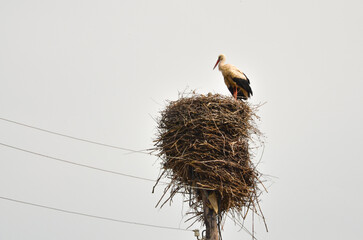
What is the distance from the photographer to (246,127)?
597 centimetres

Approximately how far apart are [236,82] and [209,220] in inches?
133

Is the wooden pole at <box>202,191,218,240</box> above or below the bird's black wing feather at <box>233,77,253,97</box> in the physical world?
below

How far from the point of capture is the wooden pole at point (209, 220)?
530 centimetres

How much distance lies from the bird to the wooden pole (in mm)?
3073

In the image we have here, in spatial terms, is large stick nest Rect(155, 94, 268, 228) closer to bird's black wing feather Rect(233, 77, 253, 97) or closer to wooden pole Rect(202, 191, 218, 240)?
wooden pole Rect(202, 191, 218, 240)

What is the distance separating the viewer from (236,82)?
8047 millimetres

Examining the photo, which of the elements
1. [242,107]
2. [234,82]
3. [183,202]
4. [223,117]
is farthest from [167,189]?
[234,82]

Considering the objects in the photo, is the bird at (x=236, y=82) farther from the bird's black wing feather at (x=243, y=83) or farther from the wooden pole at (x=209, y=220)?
the wooden pole at (x=209, y=220)

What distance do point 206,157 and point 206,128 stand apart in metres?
0.40

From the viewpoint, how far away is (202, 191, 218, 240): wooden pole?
17.4ft

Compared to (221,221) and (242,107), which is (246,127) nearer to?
(242,107)

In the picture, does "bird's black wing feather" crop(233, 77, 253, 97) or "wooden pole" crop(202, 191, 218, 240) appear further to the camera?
"bird's black wing feather" crop(233, 77, 253, 97)

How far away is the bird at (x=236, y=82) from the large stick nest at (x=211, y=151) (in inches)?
77.3

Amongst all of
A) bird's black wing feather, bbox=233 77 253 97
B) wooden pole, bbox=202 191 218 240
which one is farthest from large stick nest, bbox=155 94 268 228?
bird's black wing feather, bbox=233 77 253 97
